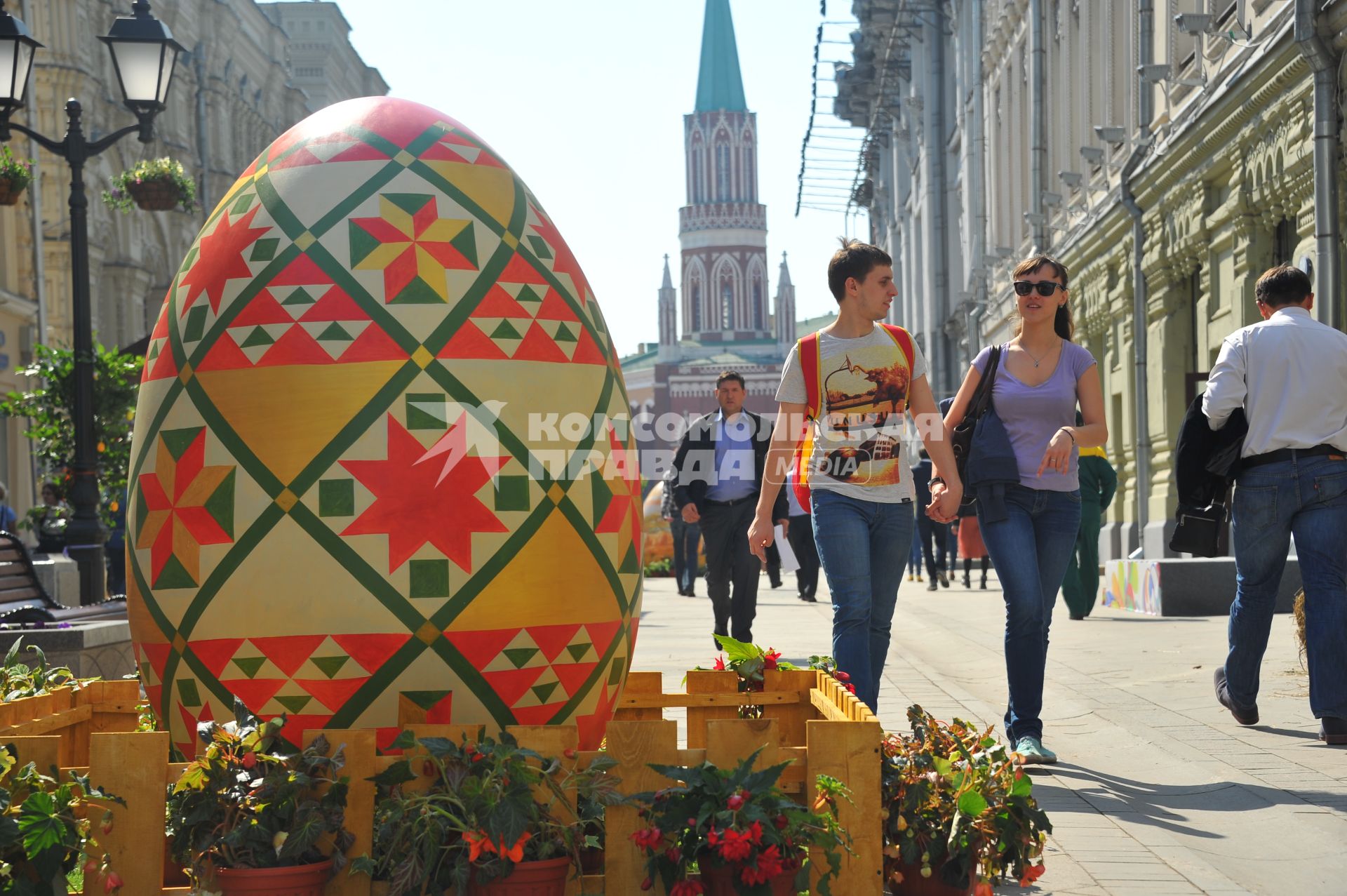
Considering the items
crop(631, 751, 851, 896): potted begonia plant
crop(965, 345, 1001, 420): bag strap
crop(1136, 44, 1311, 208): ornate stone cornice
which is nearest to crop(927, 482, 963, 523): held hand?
crop(965, 345, 1001, 420): bag strap

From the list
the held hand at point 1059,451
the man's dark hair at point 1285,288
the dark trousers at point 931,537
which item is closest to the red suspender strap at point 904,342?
the held hand at point 1059,451

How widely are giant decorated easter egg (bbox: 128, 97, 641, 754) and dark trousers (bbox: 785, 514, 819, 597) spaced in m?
12.6

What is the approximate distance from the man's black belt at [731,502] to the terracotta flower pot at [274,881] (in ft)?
20.8

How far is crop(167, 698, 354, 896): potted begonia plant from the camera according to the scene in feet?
10.4

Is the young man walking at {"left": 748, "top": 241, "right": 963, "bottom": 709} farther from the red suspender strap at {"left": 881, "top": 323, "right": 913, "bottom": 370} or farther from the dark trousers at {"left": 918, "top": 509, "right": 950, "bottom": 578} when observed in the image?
the dark trousers at {"left": 918, "top": 509, "right": 950, "bottom": 578}

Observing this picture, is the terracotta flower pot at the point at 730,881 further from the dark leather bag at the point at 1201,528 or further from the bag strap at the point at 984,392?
the dark leather bag at the point at 1201,528

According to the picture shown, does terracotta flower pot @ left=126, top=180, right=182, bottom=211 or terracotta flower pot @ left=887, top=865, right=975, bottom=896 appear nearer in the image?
terracotta flower pot @ left=887, top=865, right=975, bottom=896

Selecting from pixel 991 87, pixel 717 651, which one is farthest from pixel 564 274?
pixel 991 87

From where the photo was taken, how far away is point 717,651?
32.6ft

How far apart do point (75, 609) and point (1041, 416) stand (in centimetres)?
501

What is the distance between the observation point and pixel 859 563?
5.50 m

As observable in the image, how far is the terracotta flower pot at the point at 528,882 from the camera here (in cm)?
321

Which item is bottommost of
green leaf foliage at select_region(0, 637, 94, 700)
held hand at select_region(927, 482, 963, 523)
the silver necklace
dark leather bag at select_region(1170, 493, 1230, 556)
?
green leaf foliage at select_region(0, 637, 94, 700)

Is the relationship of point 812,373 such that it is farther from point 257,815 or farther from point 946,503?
point 257,815
